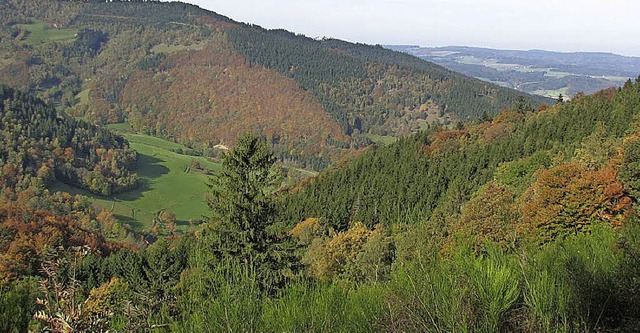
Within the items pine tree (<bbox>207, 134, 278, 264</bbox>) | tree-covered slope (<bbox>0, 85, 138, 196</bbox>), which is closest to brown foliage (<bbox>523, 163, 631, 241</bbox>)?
pine tree (<bbox>207, 134, 278, 264</bbox>)

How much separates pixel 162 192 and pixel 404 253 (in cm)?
12573

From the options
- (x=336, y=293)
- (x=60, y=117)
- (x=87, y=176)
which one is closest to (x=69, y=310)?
(x=336, y=293)

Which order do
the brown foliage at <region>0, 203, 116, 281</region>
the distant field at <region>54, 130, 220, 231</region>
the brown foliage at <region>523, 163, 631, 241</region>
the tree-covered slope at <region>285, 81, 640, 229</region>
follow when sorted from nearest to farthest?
the brown foliage at <region>523, 163, 631, 241</region> → the tree-covered slope at <region>285, 81, 640, 229</region> → the brown foliage at <region>0, 203, 116, 281</region> → the distant field at <region>54, 130, 220, 231</region>

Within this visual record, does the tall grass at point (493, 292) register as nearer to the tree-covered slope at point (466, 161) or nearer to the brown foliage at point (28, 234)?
the tree-covered slope at point (466, 161)

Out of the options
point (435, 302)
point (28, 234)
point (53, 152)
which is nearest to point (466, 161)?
point (435, 302)

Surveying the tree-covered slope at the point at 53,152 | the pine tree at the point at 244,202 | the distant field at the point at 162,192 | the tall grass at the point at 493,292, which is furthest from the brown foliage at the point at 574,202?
the tree-covered slope at the point at 53,152

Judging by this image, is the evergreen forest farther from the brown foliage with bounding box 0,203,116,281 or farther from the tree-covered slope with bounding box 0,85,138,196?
the tree-covered slope with bounding box 0,85,138,196

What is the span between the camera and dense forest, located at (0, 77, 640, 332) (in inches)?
211

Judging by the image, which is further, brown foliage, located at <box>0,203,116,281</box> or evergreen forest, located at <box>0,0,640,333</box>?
brown foliage, located at <box>0,203,116,281</box>

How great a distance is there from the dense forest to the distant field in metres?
35.7

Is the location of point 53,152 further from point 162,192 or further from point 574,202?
point 574,202

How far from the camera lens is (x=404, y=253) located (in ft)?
32.9

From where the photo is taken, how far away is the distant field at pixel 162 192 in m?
111

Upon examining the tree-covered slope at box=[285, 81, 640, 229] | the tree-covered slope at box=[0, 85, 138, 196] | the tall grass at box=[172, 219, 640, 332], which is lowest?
the tree-covered slope at box=[0, 85, 138, 196]
